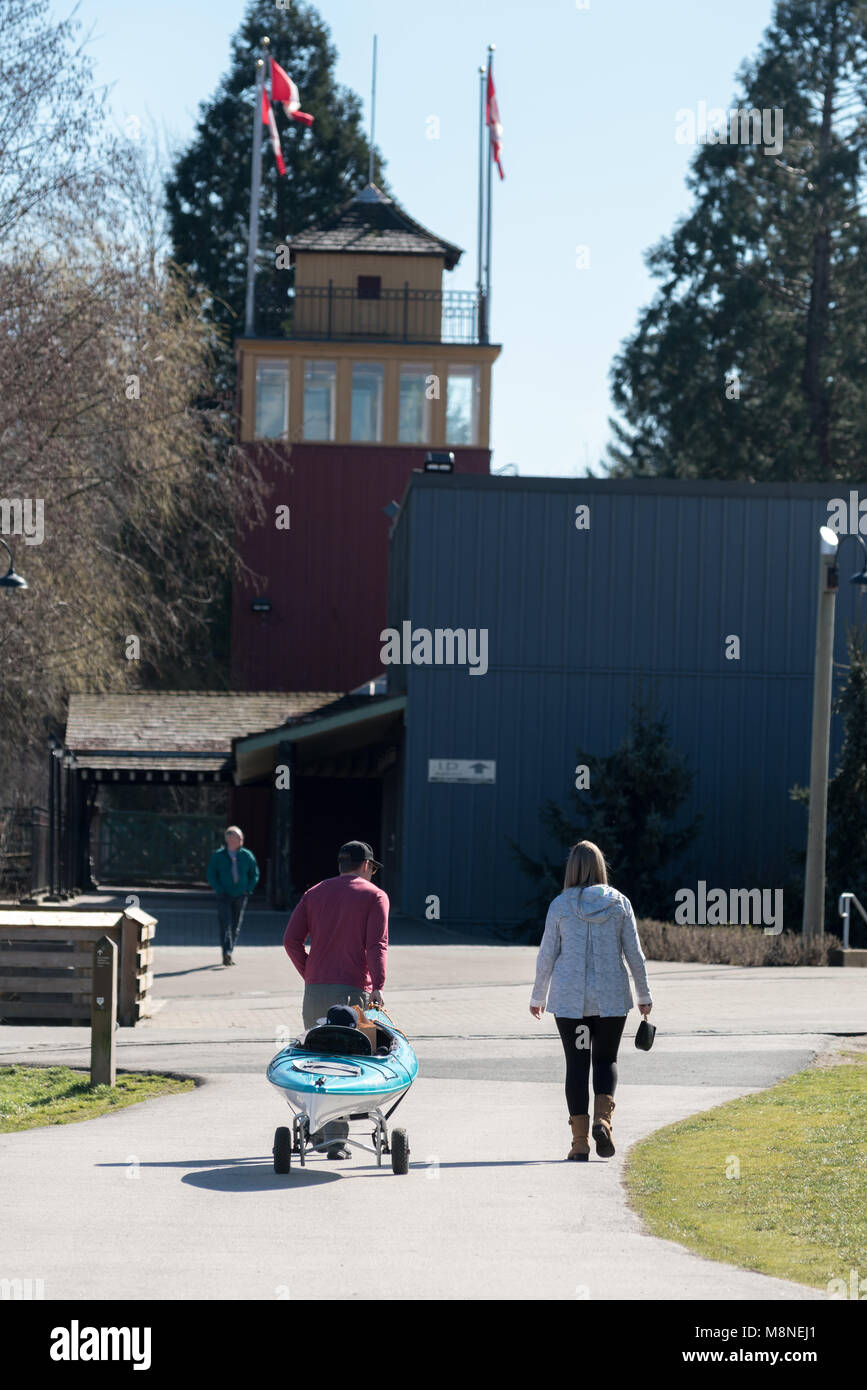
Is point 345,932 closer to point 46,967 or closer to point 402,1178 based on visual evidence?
point 402,1178

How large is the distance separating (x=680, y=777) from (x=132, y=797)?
104ft

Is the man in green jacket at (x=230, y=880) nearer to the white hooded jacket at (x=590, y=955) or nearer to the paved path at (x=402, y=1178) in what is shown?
the paved path at (x=402, y=1178)

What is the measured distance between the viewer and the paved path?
664 cm

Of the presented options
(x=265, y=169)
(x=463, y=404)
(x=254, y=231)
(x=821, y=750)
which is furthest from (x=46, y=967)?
(x=265, y=169)

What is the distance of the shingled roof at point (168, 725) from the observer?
Result: 113 ft

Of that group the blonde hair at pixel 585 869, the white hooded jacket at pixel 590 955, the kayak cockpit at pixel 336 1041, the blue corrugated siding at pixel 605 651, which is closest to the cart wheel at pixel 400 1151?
the kayak cockpit at pixel 336 1041

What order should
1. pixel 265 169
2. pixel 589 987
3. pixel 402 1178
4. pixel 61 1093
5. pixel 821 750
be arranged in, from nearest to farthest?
pixel 402 1178 → pixel 589 987 → pixel 61 1093 → pixel 821 750 → pixel 265 169

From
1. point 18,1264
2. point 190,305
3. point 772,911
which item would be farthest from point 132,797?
point 18,1264

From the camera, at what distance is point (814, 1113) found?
1111cm

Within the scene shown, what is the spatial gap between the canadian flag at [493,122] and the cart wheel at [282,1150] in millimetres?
37355

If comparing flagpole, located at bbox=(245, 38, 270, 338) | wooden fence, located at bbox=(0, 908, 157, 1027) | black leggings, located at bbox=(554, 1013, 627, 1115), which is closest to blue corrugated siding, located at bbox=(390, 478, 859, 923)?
wooden fence, located at bbox=(0, 908, 157, 1027)

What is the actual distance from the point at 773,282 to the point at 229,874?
109ft

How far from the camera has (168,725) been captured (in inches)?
1396
